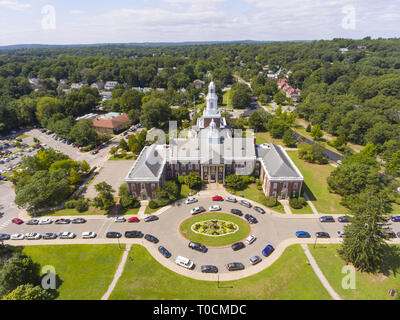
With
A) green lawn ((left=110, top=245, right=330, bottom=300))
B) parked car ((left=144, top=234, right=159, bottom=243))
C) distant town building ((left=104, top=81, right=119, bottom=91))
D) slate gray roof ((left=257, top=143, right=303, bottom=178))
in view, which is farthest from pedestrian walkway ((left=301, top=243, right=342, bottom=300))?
distant town building ((left=104, top=81, right=119, bottom=91))

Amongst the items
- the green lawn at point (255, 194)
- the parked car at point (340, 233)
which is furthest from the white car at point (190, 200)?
the parked car at point (340, 233)

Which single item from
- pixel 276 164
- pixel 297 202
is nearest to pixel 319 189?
pixel 297 202

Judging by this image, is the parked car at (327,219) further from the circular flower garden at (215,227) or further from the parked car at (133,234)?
the parked car at (133,234)

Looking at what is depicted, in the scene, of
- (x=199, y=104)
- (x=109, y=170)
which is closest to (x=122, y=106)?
(x=199, y=104)

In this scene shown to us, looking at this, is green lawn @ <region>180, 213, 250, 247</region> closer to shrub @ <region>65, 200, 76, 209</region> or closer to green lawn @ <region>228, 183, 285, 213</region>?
green lawn @ <region>228, 183, 285, 213</region>

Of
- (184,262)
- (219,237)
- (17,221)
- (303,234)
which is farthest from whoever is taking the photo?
(17,221)

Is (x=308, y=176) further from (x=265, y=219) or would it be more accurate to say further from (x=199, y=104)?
(x=199, y=104)

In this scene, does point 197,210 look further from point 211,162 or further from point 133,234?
point 133,234
